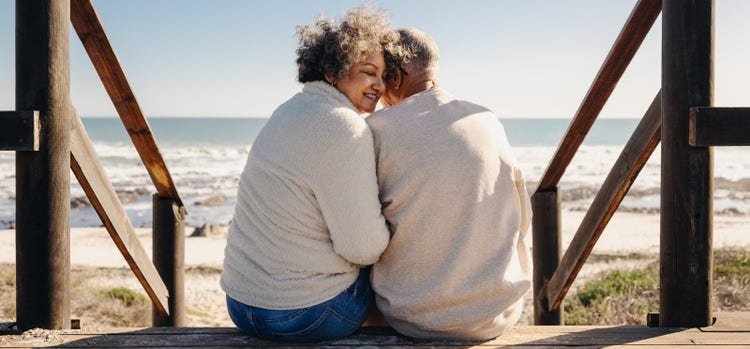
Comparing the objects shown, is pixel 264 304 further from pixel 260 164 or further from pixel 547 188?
pixel 547 188

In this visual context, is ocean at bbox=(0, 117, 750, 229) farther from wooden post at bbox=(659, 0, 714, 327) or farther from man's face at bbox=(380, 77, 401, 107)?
wooden post at bbox=(659, 0, 714, 327)

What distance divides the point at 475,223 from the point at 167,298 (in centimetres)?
241

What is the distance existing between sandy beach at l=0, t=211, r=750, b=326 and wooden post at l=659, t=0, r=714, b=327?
13.3 feet

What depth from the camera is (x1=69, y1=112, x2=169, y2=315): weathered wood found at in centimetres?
265

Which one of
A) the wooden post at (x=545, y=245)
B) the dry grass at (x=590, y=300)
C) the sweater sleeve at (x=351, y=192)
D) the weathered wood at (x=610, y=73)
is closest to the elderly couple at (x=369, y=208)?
the sweater sleeve at (x=351, y=192)

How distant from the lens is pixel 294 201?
7.20 ft

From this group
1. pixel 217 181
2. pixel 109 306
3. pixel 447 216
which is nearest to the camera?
pixel 447 216

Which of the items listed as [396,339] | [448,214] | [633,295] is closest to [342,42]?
[448,214]

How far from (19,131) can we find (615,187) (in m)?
2.34

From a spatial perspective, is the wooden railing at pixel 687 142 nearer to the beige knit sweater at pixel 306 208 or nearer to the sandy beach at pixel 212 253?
the beige knit sweater at pixel 306 208

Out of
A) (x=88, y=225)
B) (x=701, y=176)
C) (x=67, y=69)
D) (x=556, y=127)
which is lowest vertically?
(x=88, y=225)

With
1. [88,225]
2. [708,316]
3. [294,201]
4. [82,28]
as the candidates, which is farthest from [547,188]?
[88,225]

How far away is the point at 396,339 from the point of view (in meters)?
2.41

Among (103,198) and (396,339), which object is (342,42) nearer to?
(396,339)
